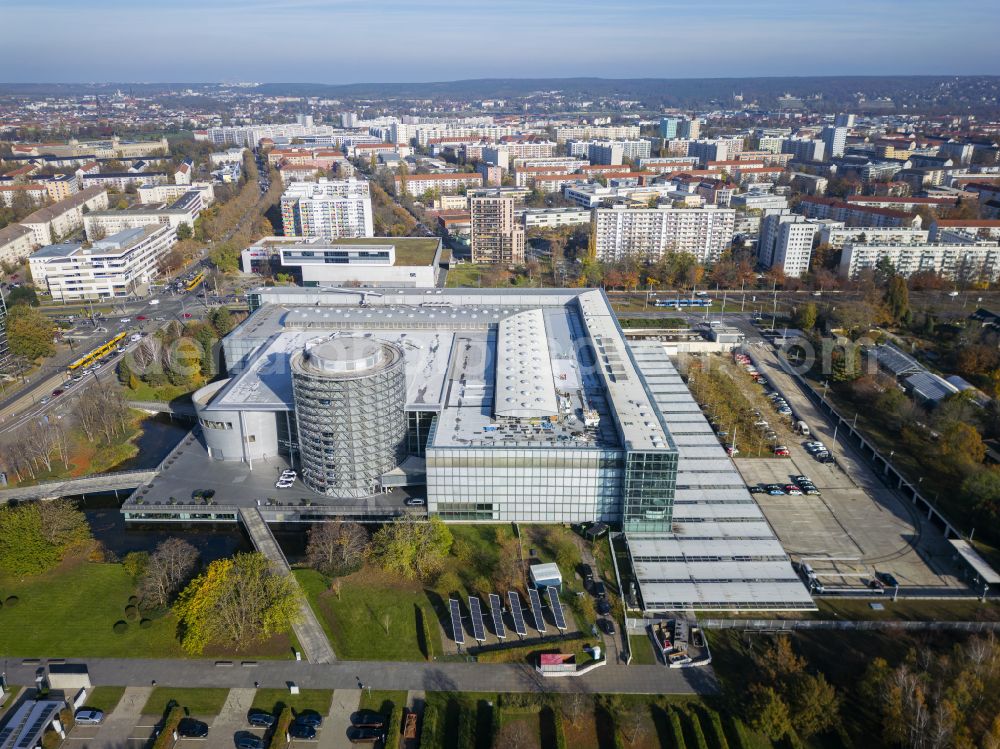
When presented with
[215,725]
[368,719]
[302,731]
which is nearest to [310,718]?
[302,731]

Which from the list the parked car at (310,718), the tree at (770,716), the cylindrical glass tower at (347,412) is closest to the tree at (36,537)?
the cylindrical glass tower at (347,412)

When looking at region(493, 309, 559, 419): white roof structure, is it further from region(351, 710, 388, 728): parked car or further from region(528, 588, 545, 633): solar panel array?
region(351, 710, 388, 728): parked car

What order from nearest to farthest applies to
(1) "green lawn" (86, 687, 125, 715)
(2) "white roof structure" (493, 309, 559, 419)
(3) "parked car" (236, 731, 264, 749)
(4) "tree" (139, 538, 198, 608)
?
(3) "parked car" (236, 731, 264, 749), (1) "green lawn" (86, 687, 125, 715), (4) "tree" (139, 538, 198, 608), (2) "white roof structure" (493, 309, 559, 419)

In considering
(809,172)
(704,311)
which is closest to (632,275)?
(704,311)

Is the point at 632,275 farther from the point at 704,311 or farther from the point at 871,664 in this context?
the point at 871,664

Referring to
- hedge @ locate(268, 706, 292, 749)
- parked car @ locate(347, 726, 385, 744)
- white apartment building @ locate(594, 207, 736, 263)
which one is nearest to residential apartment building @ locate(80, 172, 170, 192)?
white apartment building @ locate(594, 207, 736, 263)

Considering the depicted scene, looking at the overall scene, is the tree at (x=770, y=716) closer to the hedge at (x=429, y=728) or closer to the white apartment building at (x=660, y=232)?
the hedge at (x=429, y=728)
